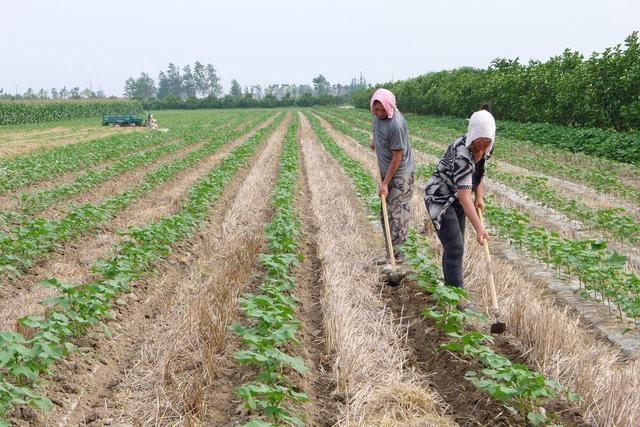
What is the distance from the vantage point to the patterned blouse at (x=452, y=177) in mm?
4711

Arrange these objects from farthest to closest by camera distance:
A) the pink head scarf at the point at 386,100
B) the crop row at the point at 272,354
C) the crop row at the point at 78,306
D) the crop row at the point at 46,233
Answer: the crop row at the point at 46,233 → the pink head scarf at the point at 386,100 → the crop row at the point at 78,306 → the crop row at the point at 272,354

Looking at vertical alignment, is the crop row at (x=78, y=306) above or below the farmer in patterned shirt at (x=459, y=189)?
below

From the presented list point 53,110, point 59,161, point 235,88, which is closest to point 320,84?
point 235,88

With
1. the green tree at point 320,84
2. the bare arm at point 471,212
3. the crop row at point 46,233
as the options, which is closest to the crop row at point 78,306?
the crop row at point 46,233

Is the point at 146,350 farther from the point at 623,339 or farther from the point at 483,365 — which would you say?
the point at 623,339

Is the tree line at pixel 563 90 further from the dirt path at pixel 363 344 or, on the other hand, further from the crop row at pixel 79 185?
the dirt path at pixel 363 344

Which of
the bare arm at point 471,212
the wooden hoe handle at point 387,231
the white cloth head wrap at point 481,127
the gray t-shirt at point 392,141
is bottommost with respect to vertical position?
the wooden hoe handle at point 387,231

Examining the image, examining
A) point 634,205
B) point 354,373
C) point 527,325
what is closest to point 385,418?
point 354,373

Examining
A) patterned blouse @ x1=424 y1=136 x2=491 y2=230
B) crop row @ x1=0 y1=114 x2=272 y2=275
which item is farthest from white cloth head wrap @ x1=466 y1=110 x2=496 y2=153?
crop row @ x1=0 y1=114 x2=272 y2=275

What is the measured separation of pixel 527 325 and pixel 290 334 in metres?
1.98

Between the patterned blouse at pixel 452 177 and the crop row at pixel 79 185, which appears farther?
the crop row at pixel 79 185

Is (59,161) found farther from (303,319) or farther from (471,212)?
(471,212)

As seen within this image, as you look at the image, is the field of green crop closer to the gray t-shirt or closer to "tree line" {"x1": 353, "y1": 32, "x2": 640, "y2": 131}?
the gray t-shirt

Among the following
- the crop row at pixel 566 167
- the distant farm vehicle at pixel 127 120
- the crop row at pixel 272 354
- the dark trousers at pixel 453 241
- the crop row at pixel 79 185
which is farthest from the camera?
the distant farm vehicle at pixel 127 120
